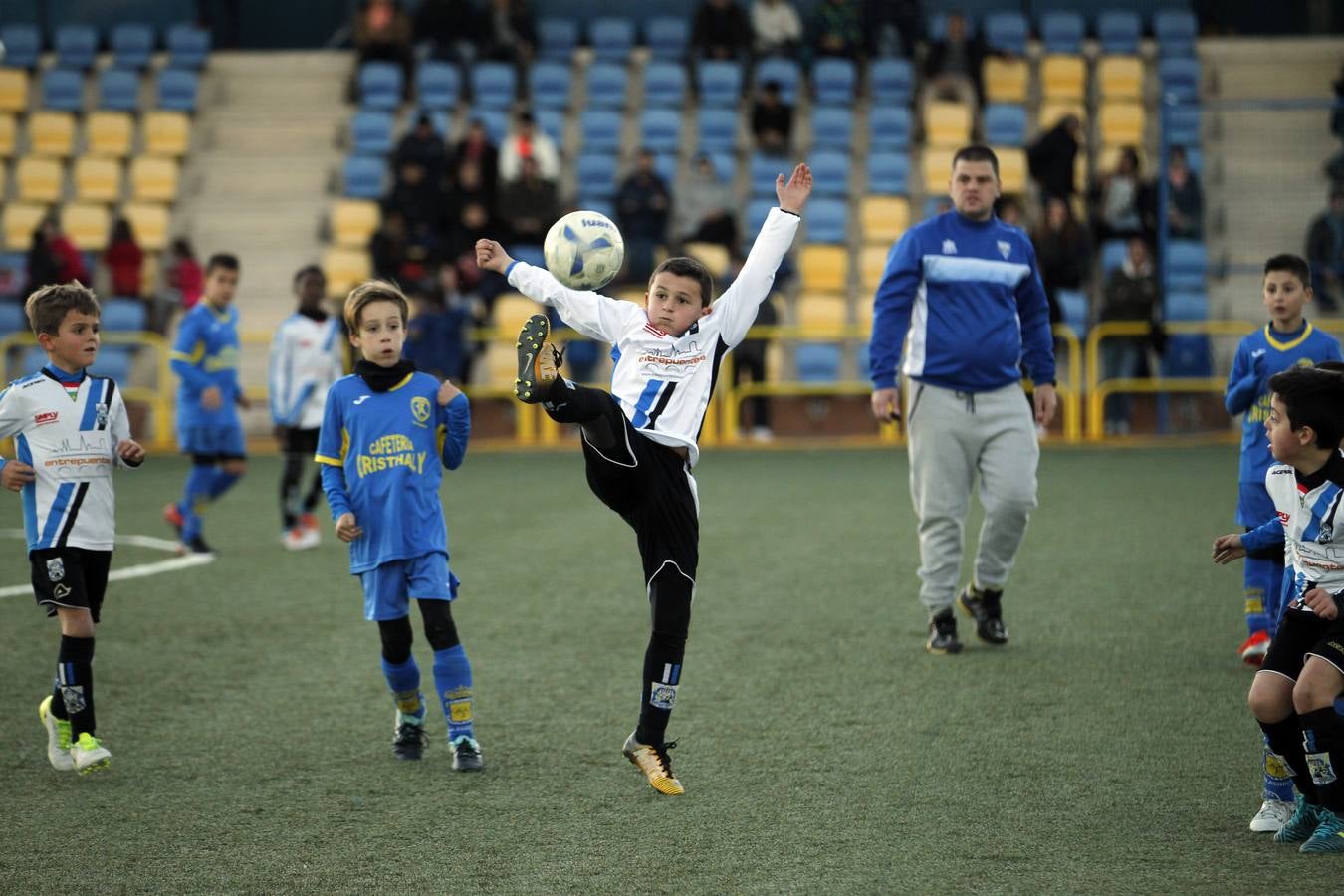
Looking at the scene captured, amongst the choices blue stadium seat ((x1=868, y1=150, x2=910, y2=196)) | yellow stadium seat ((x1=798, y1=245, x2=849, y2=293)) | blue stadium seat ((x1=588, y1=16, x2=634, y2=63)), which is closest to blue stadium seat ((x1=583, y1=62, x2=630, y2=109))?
blue stadium seat ((x1=588, y1=16, x2=634, y2=63))

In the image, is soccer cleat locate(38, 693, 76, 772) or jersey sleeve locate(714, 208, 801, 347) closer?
jersey sleeve locate(714, 208, 801, 347)

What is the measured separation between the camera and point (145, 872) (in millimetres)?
4367

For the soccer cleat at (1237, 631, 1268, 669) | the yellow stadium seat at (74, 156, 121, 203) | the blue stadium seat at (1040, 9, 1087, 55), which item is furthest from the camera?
the blue stadium seat at (1040, 9, 1087, 55)

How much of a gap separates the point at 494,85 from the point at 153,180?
4.24m

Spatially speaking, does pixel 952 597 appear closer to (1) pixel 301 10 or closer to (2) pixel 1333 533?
(2) pixel 1333 533

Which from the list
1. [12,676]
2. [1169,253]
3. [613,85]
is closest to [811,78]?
[613,85]

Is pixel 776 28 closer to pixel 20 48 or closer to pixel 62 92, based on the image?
pixel 62 92

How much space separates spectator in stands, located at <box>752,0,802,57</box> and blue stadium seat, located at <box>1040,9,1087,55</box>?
3.08 metres

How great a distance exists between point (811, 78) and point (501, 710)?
51.2 ft

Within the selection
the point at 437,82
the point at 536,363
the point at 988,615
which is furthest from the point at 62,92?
the point at 536,363

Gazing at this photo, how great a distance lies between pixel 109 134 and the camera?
67.0ft

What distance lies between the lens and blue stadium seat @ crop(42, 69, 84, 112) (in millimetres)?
20844

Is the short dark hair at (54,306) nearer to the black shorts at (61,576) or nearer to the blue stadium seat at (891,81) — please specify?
the black shorts at (61,576)

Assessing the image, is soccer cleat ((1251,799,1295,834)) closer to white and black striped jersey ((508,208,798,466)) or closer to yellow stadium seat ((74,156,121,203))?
white and black striped jersey ((508,208,798,466))
